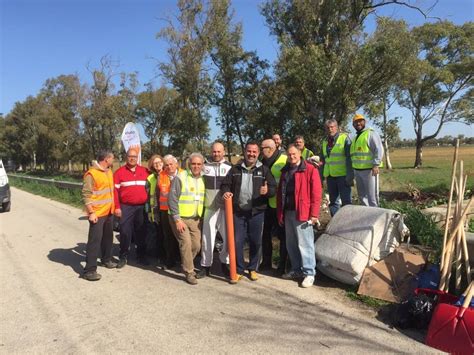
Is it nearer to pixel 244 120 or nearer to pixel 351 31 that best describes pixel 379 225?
pixel 351 31

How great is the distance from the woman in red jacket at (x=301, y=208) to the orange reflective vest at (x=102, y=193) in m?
2.70

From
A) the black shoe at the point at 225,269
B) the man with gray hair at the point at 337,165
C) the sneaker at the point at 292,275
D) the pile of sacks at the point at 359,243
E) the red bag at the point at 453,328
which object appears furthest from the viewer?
the man with gray hair at the point at 337,165

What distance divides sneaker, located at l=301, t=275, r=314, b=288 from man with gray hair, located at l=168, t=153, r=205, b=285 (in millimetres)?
1483

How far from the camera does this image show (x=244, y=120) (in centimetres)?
2117

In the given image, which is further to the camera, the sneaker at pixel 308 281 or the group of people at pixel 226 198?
the group of people at pixel 226 198

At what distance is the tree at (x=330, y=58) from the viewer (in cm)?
1568

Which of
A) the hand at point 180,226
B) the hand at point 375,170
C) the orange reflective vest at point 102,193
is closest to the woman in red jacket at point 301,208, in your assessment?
the hand at point 180,226

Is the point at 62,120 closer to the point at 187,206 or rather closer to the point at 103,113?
the point at 103,113

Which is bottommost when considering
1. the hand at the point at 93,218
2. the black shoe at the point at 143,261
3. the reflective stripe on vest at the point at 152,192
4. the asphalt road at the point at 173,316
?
the asphalt road at the point at 173,316

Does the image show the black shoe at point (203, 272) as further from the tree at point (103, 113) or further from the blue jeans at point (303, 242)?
the tree at point (103, 113)

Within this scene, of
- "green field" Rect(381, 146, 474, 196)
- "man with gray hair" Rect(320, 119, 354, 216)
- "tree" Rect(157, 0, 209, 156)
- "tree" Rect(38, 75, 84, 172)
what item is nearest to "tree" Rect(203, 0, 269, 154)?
"tree" Rect(157, 0, 209, 156)

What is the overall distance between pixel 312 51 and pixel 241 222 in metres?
12.1

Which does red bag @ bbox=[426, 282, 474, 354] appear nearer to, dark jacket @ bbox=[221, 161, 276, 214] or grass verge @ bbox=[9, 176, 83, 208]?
dark jacket @ bbox=[221, 161, 276, 214]

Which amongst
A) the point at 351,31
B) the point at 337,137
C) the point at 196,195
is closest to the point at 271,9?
the point at 351,31
